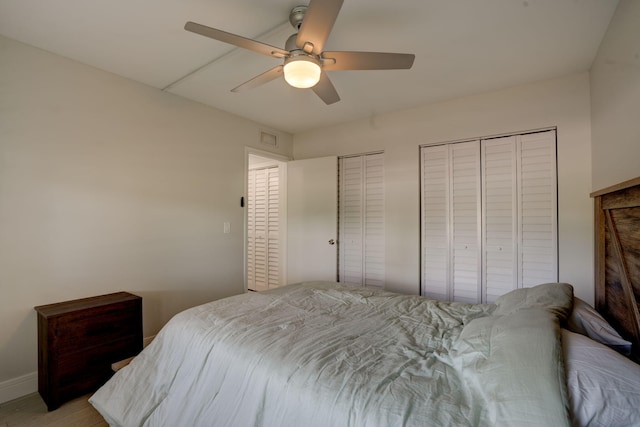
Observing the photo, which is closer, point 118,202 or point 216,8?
point 216,8

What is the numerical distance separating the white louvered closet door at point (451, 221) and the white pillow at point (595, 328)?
1.53 m

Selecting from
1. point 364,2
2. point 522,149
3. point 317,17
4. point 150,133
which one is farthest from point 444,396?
point 150,133

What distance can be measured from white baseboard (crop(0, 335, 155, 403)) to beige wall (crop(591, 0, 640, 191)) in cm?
387

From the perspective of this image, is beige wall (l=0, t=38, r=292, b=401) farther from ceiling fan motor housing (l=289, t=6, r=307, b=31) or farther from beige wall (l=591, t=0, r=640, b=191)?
beige wall (l=591, t=0, r=640, b=191)

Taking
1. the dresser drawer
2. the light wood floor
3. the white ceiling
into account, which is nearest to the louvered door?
the white ceiling

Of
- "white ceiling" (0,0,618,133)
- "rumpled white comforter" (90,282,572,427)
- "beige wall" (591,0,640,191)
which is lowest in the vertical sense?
"rumpled white comforter" (90,282,572,427)

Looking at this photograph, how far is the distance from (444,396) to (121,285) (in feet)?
8.48

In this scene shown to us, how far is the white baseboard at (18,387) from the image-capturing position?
1851mm

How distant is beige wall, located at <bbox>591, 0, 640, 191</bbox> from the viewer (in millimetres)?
1420

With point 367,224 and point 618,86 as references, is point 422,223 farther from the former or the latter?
point 618,86

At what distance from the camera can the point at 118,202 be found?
2391 mm

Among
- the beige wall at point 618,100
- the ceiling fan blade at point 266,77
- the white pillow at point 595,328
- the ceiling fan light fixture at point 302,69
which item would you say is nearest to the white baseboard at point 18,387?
the ceiling fan blade at point 266,77

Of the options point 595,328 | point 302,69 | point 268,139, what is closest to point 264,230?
point 268,139

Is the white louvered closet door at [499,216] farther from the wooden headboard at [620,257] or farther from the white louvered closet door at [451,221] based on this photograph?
the wooden headboard at [620,257]
